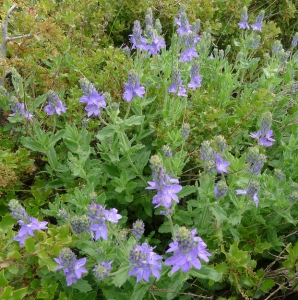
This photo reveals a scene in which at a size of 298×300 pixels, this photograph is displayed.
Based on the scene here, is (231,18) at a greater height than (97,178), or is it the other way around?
(231,18)

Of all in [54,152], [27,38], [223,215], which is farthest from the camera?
[27,38]

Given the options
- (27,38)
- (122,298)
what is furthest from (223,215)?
(27,38)

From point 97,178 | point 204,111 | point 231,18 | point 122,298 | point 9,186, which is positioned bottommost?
point 122,298

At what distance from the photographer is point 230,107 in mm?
3666

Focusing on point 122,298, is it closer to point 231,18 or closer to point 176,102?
point 176,102

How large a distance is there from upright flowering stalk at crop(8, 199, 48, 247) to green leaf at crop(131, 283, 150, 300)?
62cm

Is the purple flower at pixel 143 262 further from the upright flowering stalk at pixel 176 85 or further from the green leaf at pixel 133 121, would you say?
the upright flowering stalk at pixel 176 85

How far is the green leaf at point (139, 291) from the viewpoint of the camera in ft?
7.12

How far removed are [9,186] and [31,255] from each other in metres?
0.94

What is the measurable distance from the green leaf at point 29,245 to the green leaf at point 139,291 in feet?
1.97

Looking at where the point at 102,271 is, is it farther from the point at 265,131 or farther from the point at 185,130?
the point at 265,131

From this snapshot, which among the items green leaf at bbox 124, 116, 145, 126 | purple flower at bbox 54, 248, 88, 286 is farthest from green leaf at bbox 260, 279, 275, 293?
green leaf at bbox 124, 116, 145, 126

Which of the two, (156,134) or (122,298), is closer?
(122,298)

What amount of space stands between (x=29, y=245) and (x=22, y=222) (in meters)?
0.14
